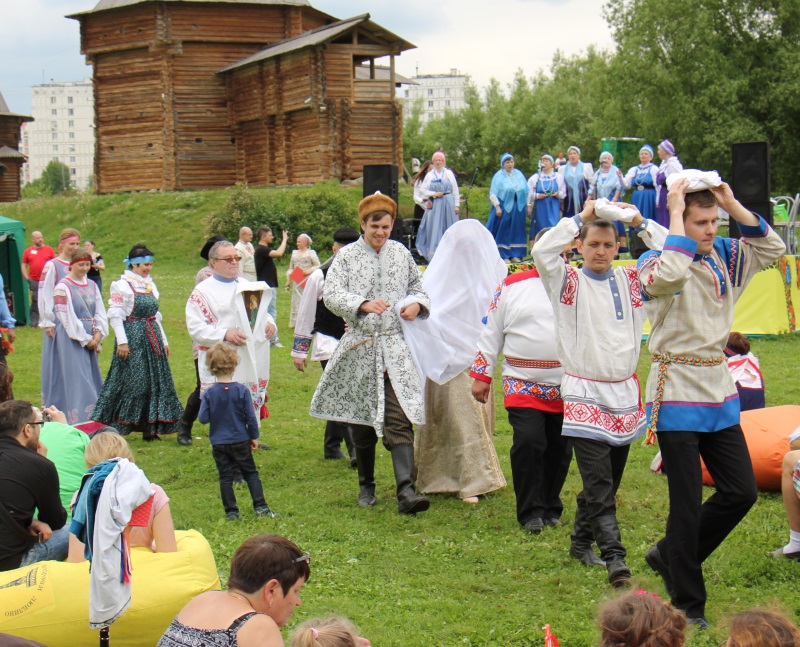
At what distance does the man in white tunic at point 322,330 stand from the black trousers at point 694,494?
→ 339 cm

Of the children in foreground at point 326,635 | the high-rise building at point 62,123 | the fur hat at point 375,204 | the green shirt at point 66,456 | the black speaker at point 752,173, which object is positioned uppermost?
the high-rise building at point 62,123

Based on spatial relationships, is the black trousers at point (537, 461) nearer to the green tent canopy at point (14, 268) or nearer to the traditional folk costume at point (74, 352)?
the traditional folk costume at point (74, 352)

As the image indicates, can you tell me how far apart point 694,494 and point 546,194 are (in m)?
15.6

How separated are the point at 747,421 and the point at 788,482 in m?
1.52

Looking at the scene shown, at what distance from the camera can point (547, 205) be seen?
65.2 feet

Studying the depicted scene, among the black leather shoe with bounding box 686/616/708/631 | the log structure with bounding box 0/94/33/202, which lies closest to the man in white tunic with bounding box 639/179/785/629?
the black leather shoe with bounding box 686/616/708/631

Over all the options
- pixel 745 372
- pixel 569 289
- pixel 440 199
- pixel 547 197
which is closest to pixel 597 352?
pixel 569 289

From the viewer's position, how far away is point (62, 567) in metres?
4.41

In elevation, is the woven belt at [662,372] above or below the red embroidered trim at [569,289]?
below

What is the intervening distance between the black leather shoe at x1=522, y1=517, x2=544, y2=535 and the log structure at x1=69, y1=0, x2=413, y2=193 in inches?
1026

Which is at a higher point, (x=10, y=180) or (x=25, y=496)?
(x=10, y=180)

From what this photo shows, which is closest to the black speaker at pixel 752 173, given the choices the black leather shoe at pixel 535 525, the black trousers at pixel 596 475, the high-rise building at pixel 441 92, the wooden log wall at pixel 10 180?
the black leather shoe at pixel 535 525

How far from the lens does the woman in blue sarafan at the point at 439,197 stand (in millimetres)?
18453

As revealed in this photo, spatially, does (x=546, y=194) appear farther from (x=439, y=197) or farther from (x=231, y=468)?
(x=231, y=468)
